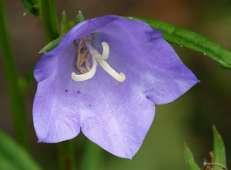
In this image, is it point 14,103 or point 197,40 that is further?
point 14,103

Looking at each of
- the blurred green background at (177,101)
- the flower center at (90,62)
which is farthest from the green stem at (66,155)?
the blurred green background at (177,101)

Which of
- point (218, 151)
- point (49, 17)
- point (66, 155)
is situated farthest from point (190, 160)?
point (49, 17)

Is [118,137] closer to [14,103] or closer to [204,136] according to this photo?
[14,103]

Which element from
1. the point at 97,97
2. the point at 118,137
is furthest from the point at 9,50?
the point at 118,137

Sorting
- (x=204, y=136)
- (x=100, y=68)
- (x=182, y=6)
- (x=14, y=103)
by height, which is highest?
(x=100, y=68)

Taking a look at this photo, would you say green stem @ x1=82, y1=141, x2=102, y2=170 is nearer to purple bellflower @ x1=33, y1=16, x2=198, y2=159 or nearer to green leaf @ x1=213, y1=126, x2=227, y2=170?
purple bellflower @ x1=33, y1=16, x2=198, y2=159

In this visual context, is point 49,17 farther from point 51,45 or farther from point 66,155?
point 66,155

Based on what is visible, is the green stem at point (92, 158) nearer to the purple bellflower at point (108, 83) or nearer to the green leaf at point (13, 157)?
the green leaf at point (13, 157)

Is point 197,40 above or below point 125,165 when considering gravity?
above
